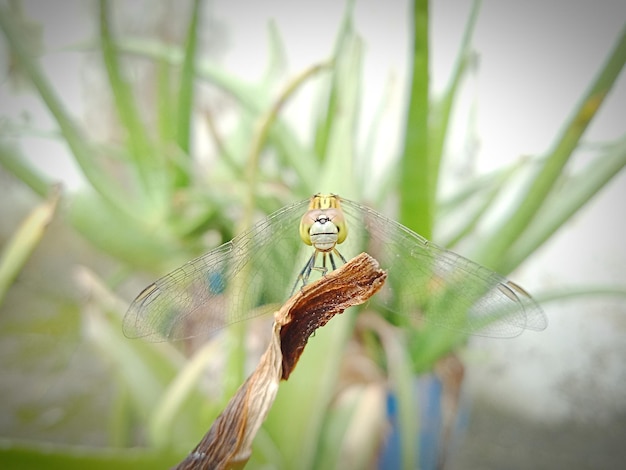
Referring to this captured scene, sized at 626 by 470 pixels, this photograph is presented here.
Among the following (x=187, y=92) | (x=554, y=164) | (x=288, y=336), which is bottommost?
(x=288, y=336)

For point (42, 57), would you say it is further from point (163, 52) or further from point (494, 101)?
point (494, 101)

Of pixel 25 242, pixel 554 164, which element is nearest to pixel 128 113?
pixel 25 242

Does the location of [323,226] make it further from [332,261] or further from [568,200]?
[568,200]

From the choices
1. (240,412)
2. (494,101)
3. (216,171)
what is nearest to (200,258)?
(240,412)

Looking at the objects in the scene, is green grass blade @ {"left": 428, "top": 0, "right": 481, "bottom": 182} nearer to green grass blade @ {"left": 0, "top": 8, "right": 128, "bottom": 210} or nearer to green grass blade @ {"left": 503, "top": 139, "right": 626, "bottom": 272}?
green grass blade @ {"left": 503, "top": 139, "right": 626, "bottom": 272}

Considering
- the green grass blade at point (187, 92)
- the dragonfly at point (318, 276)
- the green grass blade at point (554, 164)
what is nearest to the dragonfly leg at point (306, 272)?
the dragonfly at point (318, 276)

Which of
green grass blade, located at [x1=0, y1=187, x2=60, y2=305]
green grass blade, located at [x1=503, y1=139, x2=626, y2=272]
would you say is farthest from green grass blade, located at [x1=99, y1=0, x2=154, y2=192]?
green grass blade, located at [x1=503, y1=139, x2=626, y2=272]
